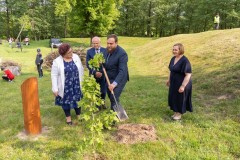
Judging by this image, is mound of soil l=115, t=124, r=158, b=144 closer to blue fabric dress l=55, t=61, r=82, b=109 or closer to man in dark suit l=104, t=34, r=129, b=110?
man in dark suit l=104, t=34, r=129, b=110

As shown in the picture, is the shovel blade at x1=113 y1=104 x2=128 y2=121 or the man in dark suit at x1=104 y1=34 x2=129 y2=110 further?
the shovel blade at x1=113 y1=104 x2=128 y2=121

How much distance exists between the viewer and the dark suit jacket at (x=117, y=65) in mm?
5242

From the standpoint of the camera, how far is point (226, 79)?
28.5 ft

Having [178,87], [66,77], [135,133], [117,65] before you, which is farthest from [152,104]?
[66,77]

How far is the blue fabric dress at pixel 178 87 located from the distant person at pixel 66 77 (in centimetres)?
220

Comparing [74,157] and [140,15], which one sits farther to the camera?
[140,15]

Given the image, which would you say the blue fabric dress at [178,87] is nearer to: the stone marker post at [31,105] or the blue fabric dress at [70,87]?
the blue fabric dress at [70,87]

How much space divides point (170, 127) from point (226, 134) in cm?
116

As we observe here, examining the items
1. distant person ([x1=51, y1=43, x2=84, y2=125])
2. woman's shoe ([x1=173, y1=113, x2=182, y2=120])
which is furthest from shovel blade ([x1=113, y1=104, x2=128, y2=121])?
woman's shoe ([x1=173, y1=113, x2=182, y2=120])

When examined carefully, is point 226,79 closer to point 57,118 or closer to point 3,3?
point 57,118

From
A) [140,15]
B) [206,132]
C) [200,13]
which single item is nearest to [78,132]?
[206,132]

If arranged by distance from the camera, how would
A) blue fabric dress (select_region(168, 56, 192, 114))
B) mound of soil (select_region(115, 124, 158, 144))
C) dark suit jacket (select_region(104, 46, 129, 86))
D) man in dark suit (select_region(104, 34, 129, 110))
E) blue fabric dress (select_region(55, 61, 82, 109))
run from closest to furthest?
mound of soil (select_region(115, 124, 158, 144)) < man in dark suit (select_region(104, 34, 129, 110)) < dark suit jacket (select_region(104, 46, 129, 86)) < blue fabric dress (select_region(55, 61, 82, 109)) < blue fabric dress (select_region(168, 56, 192, 114))

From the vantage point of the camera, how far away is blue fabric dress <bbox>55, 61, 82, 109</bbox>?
5.39 metres

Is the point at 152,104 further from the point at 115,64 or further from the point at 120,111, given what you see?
the point at 115,64
